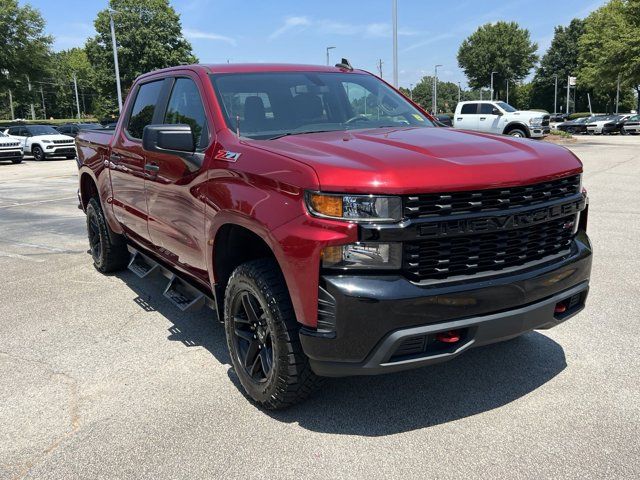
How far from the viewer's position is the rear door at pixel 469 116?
25.1 meters

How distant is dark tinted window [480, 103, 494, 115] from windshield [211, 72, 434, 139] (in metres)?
21.6

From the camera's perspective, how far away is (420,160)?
9.08 feet

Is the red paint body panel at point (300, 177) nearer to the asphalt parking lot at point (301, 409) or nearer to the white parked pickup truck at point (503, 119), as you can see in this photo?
the asphalt parking lot at point (301, 409)

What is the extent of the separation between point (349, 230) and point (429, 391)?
1.35 metres

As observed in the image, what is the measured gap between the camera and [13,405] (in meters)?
3.39

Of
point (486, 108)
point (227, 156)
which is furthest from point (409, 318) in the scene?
point (486, 108)

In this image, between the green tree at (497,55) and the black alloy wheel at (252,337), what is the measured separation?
9755 cm

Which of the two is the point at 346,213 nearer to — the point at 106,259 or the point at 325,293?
the point at 325,293

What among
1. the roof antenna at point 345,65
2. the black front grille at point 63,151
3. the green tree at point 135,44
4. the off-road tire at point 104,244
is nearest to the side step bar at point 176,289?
the off-road tire at point 104,244

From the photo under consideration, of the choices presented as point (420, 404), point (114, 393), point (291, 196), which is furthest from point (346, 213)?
point (114, 393)

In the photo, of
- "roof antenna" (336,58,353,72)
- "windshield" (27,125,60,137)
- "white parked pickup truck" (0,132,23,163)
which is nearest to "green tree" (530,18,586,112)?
"windshield" (27,125,60,137)

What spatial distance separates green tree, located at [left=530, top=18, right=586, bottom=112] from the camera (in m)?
89.1

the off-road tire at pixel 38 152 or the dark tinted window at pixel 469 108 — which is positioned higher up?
the dark tinted window at pixel 469 108

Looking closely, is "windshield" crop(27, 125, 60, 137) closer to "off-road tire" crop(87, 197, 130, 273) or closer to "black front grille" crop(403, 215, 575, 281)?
"off-road tire" crop(87, 197, 130, 273)
